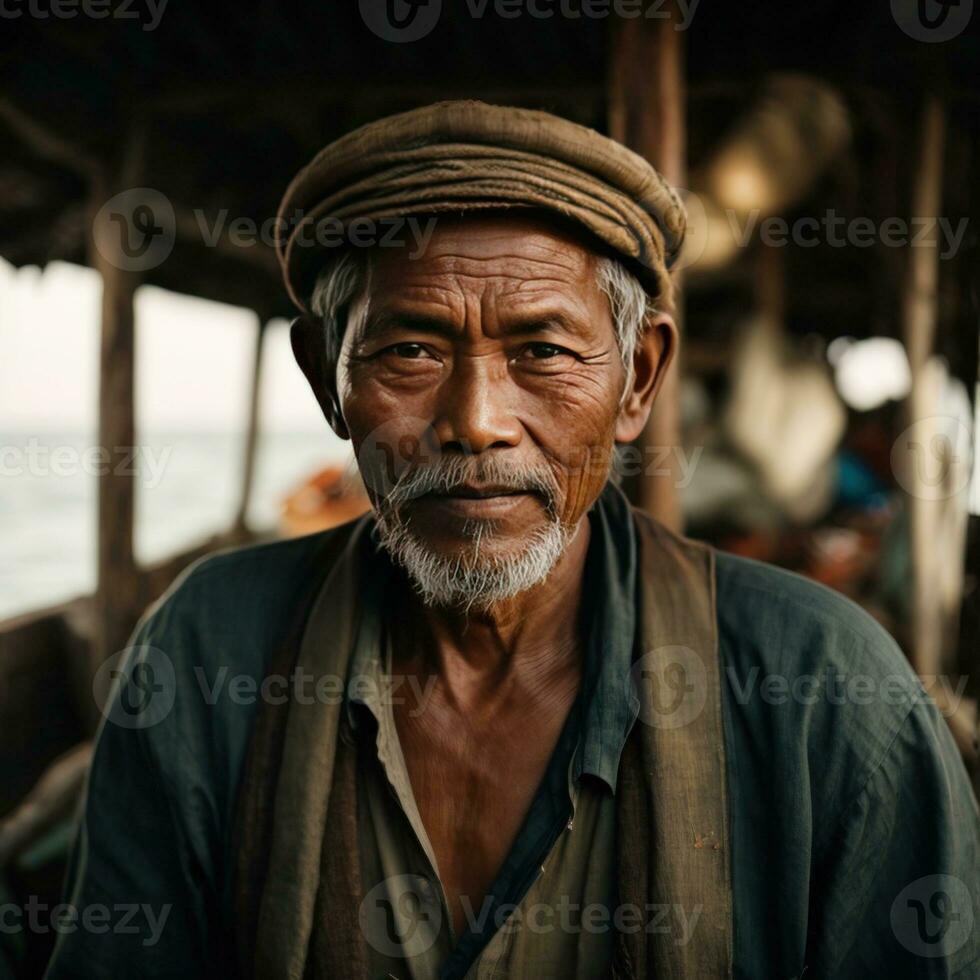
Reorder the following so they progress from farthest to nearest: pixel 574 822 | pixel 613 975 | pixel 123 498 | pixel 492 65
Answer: pixel 123 498 < pixel 492 65 < pixel 574 822 < pixel 613 975

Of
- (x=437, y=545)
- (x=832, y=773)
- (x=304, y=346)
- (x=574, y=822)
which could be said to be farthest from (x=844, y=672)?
(x=304, y=346)

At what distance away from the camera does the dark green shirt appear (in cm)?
137

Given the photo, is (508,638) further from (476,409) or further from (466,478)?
(476,409)

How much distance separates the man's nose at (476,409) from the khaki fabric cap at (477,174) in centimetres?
26

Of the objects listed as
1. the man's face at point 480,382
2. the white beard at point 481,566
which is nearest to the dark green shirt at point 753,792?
the white beard at point 481,566

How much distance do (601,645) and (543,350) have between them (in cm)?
53

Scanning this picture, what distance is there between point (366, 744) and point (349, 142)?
3.42ft

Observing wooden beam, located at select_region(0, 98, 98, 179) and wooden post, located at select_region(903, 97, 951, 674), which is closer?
wooden beam, located at select_region(0, 98, 98, 179)

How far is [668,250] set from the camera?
169cm

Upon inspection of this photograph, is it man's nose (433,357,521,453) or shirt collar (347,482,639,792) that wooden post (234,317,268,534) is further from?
man's nose (433,357,521,453)

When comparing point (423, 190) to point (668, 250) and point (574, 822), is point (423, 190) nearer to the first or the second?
point (668, 250)

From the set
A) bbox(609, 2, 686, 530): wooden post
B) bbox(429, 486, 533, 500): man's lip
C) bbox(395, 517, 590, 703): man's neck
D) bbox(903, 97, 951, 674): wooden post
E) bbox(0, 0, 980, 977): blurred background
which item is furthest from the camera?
bbox(903, 97, 951, 674): wooden post

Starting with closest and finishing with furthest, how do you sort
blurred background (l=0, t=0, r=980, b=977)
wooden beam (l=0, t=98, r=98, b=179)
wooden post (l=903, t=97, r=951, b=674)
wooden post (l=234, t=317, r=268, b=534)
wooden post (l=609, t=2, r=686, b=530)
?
wooden post (l=609, t=2, r=686, b=530), blurred background (l=0, t=0, r=980, b=977), wooden beam (l=0, t=98, r=98, b=179), wooden post (l=903, t=97, r=951, b=674), wooden post (l=234, t=317, r=268, b=534)

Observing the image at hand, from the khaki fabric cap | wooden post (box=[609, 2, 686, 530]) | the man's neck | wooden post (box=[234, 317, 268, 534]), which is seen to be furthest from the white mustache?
wooden post (box=[234, 317, 268, 534])
